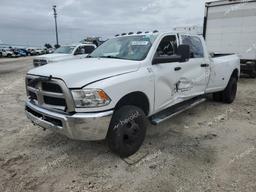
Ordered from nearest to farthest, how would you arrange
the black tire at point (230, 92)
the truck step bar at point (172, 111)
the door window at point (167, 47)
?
the truck step bar at point (172, 111) → the door window at point (167, 47) → the black tire at point (230, 92)

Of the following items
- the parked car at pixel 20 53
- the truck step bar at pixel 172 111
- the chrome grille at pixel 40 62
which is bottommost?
the parked car at pixel 20 53

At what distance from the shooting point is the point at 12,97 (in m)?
7.83

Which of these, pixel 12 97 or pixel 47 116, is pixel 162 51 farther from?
pixel 12 97

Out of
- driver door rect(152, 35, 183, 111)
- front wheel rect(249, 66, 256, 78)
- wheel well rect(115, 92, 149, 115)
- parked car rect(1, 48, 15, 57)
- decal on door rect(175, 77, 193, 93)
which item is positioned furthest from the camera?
parked car rect(1, 48, 15, 57)

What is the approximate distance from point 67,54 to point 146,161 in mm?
10722

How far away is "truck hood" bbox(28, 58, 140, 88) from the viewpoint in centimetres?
317

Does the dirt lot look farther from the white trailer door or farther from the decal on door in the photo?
the white trailer door

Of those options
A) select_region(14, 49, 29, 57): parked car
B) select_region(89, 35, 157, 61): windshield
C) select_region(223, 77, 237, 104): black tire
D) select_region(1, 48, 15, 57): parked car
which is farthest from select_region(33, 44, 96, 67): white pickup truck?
select_region(14, 49, 29, 57): parked car

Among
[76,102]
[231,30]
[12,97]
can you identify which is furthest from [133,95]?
[231,30]

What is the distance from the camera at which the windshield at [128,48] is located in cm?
406

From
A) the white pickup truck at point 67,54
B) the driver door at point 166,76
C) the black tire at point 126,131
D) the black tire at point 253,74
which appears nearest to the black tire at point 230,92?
the driver door at point 166,76

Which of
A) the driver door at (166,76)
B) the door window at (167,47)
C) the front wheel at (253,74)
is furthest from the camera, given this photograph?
the front wheel at (253,74)

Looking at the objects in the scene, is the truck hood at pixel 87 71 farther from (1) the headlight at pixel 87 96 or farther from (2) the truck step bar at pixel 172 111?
(2) the truck step bar at pixel 172 111

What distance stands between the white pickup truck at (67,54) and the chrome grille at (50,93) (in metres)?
8.85
